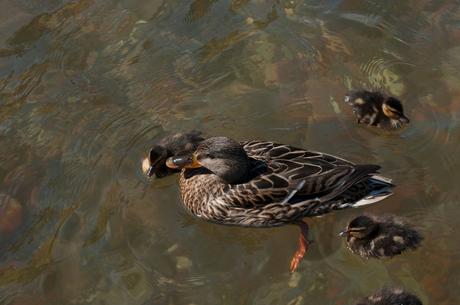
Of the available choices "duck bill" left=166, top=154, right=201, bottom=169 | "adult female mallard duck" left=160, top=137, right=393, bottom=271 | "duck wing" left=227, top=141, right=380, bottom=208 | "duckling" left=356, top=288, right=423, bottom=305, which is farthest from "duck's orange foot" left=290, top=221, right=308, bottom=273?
"duck bill" left=166, top=154, right=201, bottom=169

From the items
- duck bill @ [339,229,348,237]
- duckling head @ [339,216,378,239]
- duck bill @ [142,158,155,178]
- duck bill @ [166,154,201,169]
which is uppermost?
duck bill @ [166,154,201,169]

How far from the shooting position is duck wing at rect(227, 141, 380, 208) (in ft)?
15.8

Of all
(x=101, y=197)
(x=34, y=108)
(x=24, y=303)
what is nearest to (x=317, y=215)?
(x=101, y=197)

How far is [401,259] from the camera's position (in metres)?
4.74

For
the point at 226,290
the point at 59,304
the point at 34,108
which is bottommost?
the point at 226,290

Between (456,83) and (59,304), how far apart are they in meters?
3.91

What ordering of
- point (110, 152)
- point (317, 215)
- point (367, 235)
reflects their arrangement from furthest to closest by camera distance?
point (110, 152) < point (317, 215) < point (367, 235)

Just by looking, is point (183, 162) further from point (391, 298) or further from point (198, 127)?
point (391, 298)

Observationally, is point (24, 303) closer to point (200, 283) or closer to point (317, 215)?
point (200, 283)

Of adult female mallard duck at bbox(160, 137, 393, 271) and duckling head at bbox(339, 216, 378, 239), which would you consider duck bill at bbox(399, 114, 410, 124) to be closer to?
adult female mallard duck at bbox(160, 137, 393, 271)

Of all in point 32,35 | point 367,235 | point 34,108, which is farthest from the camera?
point 32,35

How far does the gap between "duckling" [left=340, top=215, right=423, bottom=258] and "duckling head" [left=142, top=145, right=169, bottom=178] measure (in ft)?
5.21

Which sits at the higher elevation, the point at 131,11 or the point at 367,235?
the point at 131,11

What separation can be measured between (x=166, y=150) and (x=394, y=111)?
1916mm
